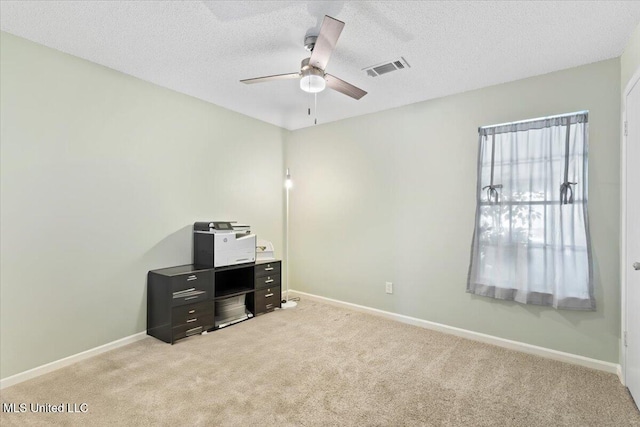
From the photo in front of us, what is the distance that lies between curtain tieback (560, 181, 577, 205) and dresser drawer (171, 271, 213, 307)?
11.0ft

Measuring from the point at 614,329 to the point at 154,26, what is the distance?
4156mm

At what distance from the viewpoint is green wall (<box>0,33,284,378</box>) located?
2.33 metres

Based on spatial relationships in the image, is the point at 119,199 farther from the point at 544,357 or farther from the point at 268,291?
the point at 544,357

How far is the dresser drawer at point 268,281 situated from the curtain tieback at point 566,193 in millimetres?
3100

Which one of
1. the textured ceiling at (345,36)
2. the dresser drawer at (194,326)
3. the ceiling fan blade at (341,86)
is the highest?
the textured ceiling at (345,36)

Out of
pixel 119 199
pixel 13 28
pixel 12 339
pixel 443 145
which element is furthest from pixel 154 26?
pixel 443 145

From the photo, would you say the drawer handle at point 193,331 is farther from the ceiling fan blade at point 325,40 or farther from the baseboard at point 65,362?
the ceiling fan blade at point 325,40

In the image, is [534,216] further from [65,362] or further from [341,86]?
[65,362]

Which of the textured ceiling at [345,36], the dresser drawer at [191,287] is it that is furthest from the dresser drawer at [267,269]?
the textured ceiling at [345,36]

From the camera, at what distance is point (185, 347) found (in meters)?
2.88

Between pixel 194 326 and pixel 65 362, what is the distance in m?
1.00

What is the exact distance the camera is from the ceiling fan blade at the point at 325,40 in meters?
1.78

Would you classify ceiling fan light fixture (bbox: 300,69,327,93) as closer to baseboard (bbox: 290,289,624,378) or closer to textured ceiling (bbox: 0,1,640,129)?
textured ceiling (bbox: 0,1,640,129)

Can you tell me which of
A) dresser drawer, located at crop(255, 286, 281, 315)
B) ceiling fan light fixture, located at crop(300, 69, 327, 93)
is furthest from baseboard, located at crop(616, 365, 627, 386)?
dresser drawer, located at crop(255, 286, 281, 315)
